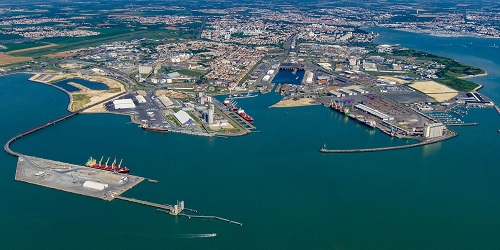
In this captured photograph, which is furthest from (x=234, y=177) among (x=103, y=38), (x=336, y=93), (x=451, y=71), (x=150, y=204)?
(x=103, y=38)

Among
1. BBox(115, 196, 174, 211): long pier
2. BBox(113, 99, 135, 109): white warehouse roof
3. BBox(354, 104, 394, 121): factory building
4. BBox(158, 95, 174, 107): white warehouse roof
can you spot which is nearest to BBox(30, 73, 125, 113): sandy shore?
BBox(113, 99, 135, 109): white warehouse roof

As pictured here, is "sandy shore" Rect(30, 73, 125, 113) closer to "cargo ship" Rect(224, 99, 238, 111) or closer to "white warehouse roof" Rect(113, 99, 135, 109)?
"white warehouse roof" Rect(113, 99, 135, 109)

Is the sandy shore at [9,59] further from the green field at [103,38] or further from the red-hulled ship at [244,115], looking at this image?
the red-hulled ship at [244,115]

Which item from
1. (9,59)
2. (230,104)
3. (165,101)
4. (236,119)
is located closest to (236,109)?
(230,104)

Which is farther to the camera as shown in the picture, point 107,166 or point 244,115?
point 244,115

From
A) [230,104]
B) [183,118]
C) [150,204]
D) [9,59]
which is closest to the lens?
[150,204]

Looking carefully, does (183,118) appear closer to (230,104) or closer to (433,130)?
(230,104)

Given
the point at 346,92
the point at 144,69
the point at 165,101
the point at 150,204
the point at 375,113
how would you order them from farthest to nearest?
the point at 144,69, the point at 346,92, the point at 165,101, the point at 375,113, the point at 150,204

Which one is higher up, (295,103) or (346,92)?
(346,92)
